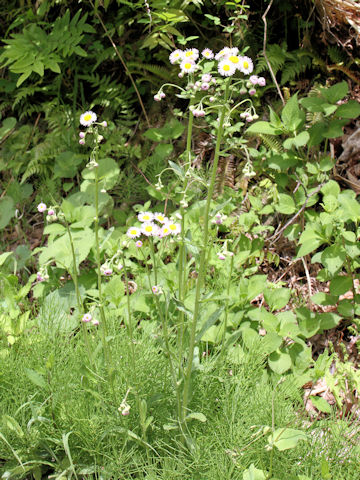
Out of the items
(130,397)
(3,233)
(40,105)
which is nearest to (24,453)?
(130,397)

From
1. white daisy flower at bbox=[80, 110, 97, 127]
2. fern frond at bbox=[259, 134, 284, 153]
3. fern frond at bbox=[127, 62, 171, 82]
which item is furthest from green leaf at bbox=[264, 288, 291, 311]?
fern frond at bbox=[127, 62, 171, 82]

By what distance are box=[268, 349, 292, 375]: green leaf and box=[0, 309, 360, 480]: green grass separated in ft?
0.18

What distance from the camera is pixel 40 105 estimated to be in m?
3.58

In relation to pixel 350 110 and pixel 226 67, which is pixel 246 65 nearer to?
pixel 226 67

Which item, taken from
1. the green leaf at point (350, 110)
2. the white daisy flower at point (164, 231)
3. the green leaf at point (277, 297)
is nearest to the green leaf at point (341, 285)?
the green leaf at point (277, 297)

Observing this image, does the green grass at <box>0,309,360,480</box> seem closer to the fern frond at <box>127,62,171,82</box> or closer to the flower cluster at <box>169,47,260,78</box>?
the flower cluster at <box>169,47,260,78</box>

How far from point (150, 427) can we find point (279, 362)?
0.57 meters

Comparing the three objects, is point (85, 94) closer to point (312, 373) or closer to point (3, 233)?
point (3, 233)

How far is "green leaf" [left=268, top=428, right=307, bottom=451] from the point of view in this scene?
4.44 ft

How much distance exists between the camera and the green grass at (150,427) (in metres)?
1.54

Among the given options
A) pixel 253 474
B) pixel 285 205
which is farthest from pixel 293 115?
pixel 253 474

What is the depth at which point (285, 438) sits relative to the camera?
1411 millimetres

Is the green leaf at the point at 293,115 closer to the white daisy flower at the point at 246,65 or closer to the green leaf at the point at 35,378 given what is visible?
the white daisy flower at the point at 246,65

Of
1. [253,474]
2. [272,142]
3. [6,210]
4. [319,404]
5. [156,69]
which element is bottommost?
[6,210]
